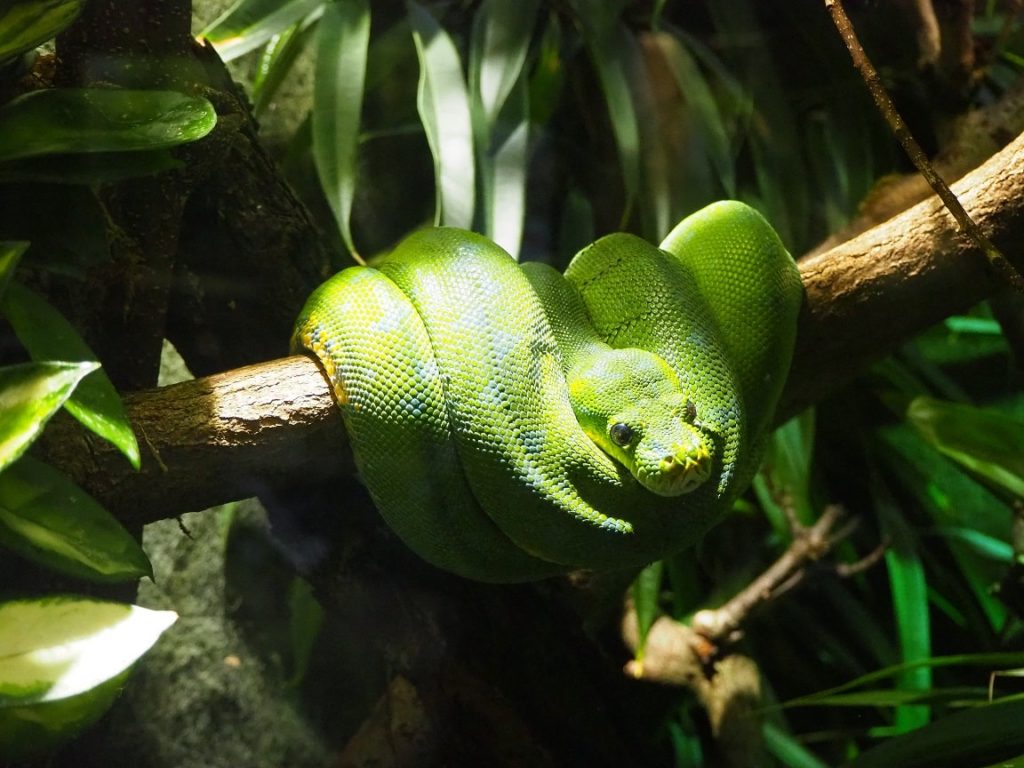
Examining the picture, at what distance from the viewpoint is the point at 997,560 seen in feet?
9.32

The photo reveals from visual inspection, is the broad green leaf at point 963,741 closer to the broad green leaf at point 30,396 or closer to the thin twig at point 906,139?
the thin twig at point 906,139

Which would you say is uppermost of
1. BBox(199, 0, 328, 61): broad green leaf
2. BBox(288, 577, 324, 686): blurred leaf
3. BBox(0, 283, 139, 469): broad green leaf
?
BBox(199, 0, 328, 61): broad green leaf

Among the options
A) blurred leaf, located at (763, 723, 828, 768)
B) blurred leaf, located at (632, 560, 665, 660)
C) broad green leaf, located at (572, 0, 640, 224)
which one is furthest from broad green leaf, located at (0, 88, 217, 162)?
blurred leaf, located at (763, 723, 828, 768)

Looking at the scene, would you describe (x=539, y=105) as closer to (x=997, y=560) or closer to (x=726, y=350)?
(x=726, y=350)

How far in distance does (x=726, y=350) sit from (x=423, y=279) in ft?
1.93

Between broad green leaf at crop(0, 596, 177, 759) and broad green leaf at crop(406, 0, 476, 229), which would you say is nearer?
broad green leaf at crop(0, 596, 177, 759)

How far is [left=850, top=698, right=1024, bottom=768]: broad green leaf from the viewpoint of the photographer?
69.9 inches

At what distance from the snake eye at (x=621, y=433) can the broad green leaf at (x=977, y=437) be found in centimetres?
115

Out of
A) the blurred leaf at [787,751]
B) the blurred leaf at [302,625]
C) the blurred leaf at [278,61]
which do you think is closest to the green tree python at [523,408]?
the blurred leaf at [302,625]

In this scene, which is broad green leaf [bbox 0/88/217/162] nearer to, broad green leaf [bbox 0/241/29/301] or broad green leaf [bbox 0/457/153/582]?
broad green leaf [bbox 0/241/29/301]

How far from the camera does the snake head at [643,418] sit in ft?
4.48

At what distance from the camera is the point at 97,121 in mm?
1332

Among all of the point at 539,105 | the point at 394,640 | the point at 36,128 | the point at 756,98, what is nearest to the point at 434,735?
the point at 394,640

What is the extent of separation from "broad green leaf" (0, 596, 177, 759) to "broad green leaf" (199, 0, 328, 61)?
5.25 ft
